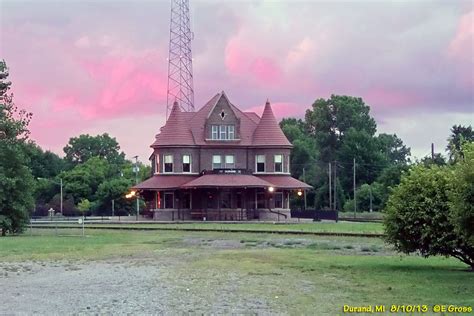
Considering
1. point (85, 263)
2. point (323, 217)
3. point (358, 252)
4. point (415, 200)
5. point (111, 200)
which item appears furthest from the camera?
point (111, 200)

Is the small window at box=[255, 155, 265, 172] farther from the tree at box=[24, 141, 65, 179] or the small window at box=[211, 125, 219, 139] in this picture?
the tree at box=[24, 141, 65, 179]

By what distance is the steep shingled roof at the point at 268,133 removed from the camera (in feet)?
259

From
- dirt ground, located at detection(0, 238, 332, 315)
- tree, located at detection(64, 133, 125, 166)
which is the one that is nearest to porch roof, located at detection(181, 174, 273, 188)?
dirt ground, located at detection(0, 238, 332, 315)

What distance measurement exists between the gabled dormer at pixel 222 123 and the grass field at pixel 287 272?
42.3m

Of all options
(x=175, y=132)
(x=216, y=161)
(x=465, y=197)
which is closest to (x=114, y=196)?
(x=175, y=132)

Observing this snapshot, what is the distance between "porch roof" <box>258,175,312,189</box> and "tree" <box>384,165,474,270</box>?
52814mm

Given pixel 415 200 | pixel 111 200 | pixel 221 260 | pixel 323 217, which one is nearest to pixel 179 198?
pixel 323 217

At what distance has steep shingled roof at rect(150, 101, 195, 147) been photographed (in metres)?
77.6

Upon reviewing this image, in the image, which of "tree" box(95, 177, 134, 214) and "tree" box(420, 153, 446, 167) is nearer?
"tree" box(420, 153, 446, 167)

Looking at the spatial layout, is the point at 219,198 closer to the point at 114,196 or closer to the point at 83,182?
the point at 114,196

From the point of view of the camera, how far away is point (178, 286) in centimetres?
1786

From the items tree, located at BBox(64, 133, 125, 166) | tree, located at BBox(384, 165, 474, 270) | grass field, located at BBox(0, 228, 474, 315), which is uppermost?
tree, located at BBox(64, 133, 125, 166)

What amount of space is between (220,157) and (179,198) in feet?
21.5

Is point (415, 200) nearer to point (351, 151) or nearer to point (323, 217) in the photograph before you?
point (323, 217)
